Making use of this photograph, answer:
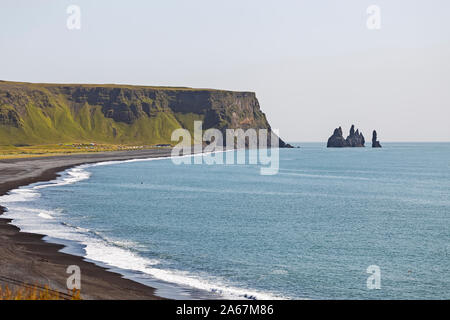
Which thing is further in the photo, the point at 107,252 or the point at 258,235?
the point at 258,235

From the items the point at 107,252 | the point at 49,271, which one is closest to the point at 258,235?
the point at 107,252

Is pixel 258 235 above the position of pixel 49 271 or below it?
below

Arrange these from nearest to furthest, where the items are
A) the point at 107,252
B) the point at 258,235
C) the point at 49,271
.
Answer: the point at 49,271 → the point at 107,252 → the point at 258,235

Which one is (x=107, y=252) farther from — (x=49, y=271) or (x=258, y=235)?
(x=258, y=235)

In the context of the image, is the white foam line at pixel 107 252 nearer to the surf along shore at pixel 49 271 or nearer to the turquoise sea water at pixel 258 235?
the turquoise sea water at pixel 258 235

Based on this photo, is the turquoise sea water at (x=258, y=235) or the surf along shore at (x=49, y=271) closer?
the surf along shore at (x=49, y=271)

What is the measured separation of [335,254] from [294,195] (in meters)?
37.1

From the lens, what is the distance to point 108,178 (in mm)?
92062

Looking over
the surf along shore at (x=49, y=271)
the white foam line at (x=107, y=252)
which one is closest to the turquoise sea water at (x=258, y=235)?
the white foam line at (x=107, y=252)

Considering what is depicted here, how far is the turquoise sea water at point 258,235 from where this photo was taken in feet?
83.2

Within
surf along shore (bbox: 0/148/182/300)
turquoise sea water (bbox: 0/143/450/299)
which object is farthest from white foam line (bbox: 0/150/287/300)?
surf along shore (bbox: 0/148/182/300)

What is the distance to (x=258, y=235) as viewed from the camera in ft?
127

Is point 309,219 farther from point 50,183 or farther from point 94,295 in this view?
point 50,183

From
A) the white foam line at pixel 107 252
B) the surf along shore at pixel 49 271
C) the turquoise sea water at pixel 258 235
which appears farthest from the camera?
the turquoise sea water at pixel 258 235
